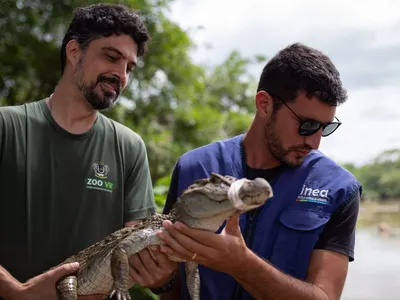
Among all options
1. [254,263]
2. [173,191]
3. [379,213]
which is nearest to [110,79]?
[173,191]

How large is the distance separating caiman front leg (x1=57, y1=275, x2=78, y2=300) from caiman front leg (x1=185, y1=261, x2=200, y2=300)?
77cm

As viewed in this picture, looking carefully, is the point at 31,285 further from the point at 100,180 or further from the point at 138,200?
the point at 138,200

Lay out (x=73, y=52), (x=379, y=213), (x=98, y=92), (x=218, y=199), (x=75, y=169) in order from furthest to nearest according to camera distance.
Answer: (x=379, y=213)
(x=73, y=52)
(x=98, y=92)
(x=75, y=169)
(x=218, y=199)

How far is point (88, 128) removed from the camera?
4.25 m

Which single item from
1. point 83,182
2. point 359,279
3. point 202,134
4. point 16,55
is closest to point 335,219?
point 83,182

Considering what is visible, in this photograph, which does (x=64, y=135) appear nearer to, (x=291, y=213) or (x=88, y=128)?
(x=88, y=128)

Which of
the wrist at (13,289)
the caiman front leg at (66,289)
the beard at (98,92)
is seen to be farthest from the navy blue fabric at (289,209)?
the wrist at (13,289)

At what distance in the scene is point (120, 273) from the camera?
11.8ft

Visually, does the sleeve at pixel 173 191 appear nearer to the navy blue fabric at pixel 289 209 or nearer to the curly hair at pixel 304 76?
the navy blue fabric at pixel 289 209

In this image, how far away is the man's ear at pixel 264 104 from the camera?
12.8 ft

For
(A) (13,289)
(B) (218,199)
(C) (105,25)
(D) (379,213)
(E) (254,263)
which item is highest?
(C) (105,25)

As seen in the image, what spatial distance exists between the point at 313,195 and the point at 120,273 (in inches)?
50.7

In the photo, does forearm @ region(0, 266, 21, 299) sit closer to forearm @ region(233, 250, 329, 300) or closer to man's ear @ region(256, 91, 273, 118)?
forearm @ region(233, 250, 329, 300)

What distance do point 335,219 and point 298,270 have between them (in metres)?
0.39
